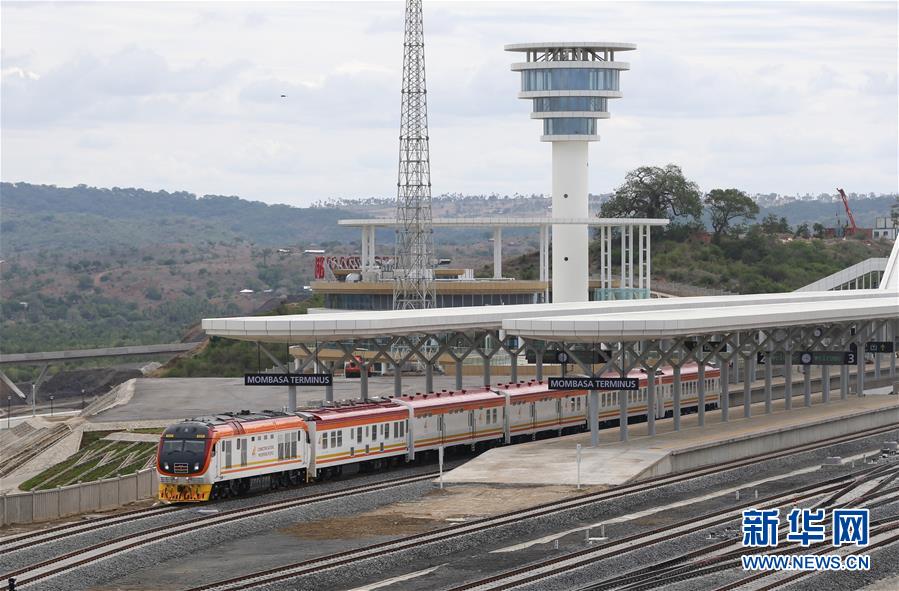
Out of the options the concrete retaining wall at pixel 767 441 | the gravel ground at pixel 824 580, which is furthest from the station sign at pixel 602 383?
the gravel ground at pixel 824 580

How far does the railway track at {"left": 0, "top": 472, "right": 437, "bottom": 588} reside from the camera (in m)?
37.2

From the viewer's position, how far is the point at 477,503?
47031mm

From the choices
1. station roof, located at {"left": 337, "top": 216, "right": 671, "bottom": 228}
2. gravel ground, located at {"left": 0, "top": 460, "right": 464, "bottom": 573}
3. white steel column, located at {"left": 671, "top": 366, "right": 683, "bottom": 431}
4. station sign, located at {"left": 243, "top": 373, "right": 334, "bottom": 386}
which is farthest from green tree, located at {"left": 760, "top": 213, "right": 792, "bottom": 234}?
gravel ground, located at {"left": 0, "top": 460, "right": 464, "bottom": 573}

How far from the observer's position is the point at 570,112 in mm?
111750

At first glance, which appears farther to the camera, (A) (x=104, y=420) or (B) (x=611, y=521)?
(A) (x=104, y=420)

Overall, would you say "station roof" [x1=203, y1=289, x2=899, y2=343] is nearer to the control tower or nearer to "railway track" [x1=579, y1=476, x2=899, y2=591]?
"railway track" [x1=579, y1=476, x2=899, y2=591]

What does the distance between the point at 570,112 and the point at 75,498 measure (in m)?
A: 70.2

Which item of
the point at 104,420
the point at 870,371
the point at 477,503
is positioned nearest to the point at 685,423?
Answer: the point at 477,503

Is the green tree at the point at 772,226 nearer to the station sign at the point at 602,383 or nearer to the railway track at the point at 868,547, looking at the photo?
the station sign at the point at 602,383

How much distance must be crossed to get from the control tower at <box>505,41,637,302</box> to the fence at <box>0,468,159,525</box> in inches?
2606

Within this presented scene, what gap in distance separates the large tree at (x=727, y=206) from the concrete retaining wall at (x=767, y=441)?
92.7 meters

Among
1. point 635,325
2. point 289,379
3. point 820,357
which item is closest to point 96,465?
point 289,379

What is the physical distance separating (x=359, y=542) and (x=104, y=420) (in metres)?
41.2

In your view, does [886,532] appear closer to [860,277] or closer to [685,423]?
[685,423]
